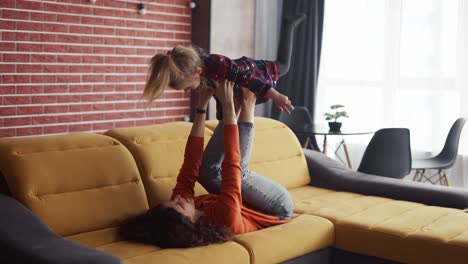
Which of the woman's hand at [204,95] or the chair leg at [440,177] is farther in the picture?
the chair leg at [440,177]

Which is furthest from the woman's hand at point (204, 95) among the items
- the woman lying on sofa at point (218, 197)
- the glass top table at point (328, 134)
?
the glass top table at point (328, 134)

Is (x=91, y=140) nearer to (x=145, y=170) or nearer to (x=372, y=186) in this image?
(x=145, y=170)

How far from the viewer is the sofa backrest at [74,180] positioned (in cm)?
281

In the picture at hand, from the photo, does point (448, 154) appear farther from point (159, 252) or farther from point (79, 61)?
point (159, 252)

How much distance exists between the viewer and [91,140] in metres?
3.16

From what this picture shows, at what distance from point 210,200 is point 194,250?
43 cm

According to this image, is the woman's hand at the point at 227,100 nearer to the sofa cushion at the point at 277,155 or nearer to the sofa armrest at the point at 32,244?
the sofa cushion at the point at 277,155

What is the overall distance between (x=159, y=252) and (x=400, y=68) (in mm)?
3684

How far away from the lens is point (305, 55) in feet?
20.7

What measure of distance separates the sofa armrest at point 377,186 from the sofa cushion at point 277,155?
0.29 feet

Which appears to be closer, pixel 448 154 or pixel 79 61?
pixel 79 61

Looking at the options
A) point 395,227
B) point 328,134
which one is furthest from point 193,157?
point 328,134

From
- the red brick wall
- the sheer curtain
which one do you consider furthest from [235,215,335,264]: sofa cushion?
the sheer curtain

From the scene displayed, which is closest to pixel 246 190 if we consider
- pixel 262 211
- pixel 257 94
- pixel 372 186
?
pixel 262 211
